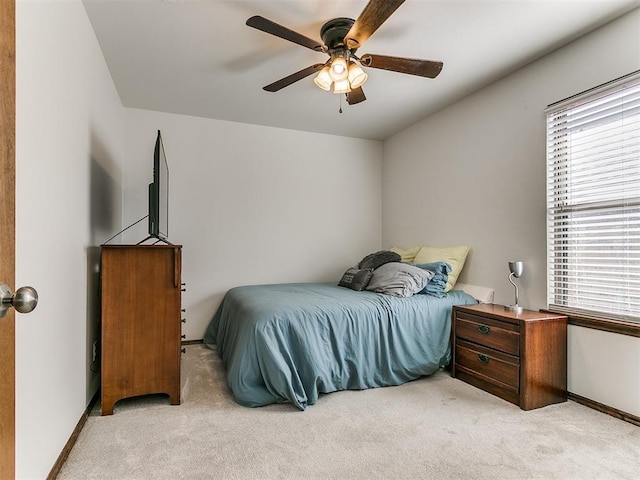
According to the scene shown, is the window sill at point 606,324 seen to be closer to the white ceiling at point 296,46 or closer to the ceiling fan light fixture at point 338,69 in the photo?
the white ceiling at point 296,46

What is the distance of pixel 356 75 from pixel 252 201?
7.41 ft

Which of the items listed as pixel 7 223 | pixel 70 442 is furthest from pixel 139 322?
pixel 7 223

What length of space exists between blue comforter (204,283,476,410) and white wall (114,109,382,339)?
111 cm

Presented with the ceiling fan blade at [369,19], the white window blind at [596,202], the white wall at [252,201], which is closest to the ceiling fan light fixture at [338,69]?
the ceiling fan blade at [369,19]

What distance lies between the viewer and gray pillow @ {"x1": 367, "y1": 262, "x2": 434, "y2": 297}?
3.08 meters

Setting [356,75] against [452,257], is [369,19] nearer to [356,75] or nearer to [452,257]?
[356,75]

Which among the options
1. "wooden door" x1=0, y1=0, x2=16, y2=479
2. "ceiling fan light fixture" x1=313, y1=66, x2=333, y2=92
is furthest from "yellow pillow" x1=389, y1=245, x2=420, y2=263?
"wooden door" x1=0, y1=0, x2=16, y2=479

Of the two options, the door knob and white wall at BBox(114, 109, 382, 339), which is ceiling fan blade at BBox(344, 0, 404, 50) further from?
Answer: white wall at BBox(114, 109, 382, 339)

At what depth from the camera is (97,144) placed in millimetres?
2625

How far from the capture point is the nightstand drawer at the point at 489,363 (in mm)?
2430

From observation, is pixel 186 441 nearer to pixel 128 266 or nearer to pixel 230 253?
pixel 128 266

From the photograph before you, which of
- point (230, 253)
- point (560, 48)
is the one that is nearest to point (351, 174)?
point (230, 253)

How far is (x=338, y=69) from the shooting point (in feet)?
7.68

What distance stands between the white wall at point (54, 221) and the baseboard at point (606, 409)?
3.04 m
